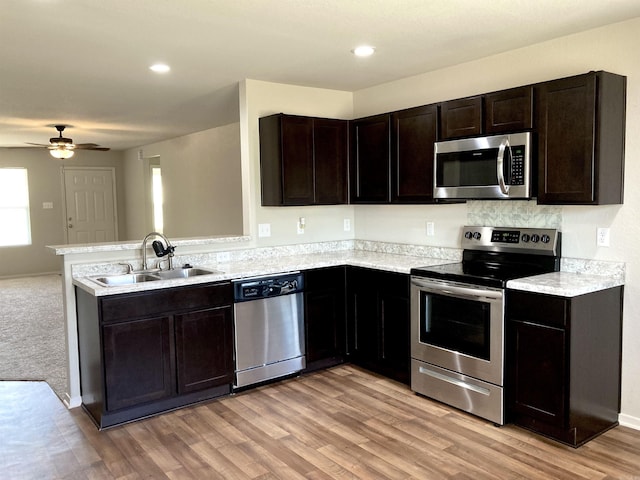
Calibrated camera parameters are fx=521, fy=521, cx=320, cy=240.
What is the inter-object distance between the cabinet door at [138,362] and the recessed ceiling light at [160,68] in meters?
1.84

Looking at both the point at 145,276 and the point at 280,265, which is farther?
the point at 280,265

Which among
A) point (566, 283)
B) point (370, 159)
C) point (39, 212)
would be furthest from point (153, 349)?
point (39, 212)

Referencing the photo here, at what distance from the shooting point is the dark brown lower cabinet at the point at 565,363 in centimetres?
279

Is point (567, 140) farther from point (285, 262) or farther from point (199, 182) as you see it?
point (199, 182)

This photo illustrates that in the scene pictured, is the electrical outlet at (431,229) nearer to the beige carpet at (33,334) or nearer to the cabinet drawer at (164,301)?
the cabinet drawer at (164,301)

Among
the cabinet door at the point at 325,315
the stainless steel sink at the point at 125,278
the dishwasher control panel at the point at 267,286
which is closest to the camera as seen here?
the stainless steel sink at the point at 125,278

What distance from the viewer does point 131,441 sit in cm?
302

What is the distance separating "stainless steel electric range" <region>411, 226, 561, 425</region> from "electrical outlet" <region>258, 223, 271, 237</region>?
55.4 inches

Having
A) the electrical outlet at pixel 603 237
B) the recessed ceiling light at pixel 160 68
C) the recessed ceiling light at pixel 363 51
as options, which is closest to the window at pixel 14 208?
the recessed ceiling light at pixel 160 68

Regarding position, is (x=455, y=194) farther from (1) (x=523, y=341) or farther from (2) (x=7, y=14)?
(2) (x=7, y=14)

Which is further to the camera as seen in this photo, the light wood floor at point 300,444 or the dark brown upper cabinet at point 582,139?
the dark brown upper cabinet at point 582,139

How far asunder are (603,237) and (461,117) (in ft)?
3.89

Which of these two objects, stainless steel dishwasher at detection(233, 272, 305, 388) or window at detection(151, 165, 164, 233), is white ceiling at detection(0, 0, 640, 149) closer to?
stainless steel dishwasher at detection(233, 272, 305, 388)

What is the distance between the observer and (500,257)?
11.8 feet
